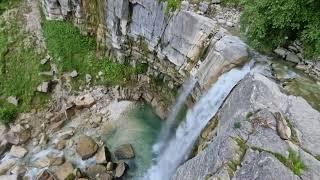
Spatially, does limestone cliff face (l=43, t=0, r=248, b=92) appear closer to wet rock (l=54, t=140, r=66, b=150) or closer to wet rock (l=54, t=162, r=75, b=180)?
wet rock (l=54, t=140, r=66, b=150)

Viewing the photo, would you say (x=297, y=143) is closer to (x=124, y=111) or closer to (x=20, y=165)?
(x=124, y=111)

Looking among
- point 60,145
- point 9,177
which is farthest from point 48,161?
point 9,177

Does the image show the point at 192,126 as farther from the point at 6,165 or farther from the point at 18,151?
the point at 6,165

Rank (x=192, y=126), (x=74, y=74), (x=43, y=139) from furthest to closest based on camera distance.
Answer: (x=74, y=74), (x=43, y=139), (x=192, y=126)

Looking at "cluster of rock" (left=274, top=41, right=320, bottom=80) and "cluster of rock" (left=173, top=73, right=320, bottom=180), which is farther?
"cluster of rock" (left=274, top=41, right=320, bottom=80)

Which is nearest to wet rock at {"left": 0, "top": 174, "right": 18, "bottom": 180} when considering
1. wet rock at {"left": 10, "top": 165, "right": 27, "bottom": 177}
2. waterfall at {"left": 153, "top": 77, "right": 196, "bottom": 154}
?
wet rock at {"left": 10, "top": 165, "right": 27, "bottom": 177}

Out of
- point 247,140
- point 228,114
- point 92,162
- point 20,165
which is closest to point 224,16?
point 228,114
